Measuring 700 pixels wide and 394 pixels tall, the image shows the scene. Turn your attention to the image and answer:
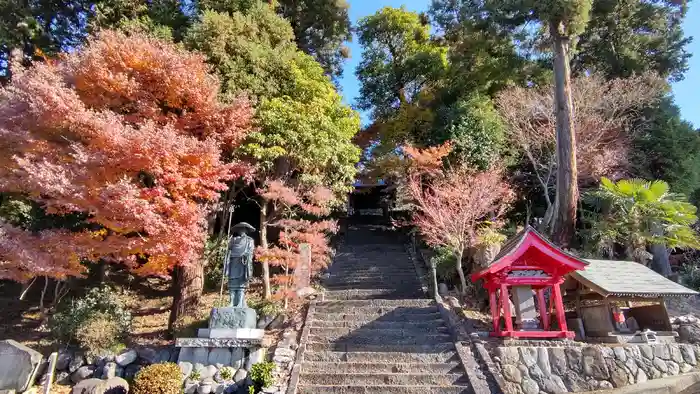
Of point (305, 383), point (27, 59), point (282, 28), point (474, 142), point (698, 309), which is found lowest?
point (305, 383)

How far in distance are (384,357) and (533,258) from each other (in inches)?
152

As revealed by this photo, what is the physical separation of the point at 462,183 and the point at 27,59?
15210mm

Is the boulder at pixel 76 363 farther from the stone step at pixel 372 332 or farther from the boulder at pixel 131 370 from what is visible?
the stone step at pixel 372 332

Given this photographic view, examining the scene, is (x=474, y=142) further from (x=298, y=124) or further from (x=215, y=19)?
(x=215, y=19)

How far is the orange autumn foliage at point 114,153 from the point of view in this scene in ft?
26.5

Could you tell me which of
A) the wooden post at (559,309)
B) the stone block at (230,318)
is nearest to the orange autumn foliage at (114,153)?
the stone block at (230,318)

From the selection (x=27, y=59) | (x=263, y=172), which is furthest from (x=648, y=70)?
(x=27, y=59)

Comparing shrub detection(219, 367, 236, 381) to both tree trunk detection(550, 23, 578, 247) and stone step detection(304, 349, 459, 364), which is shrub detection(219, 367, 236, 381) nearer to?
stone step detection(304, 349, 459, 364)

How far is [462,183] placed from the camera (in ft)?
44.7

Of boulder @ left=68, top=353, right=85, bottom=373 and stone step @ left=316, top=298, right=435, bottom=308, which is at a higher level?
stone step @ left=316, top=298, right=435, bottom=308

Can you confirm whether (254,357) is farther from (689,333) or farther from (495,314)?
(689,333)

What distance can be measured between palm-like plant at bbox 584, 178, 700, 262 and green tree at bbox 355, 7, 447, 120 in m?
9.50

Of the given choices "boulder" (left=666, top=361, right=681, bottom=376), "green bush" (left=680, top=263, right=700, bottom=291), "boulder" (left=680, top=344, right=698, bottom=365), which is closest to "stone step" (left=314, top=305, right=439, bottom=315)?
"boulder" (left=666, top=361, right=681, bottom=376)

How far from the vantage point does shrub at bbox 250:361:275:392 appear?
7105 millimetres
